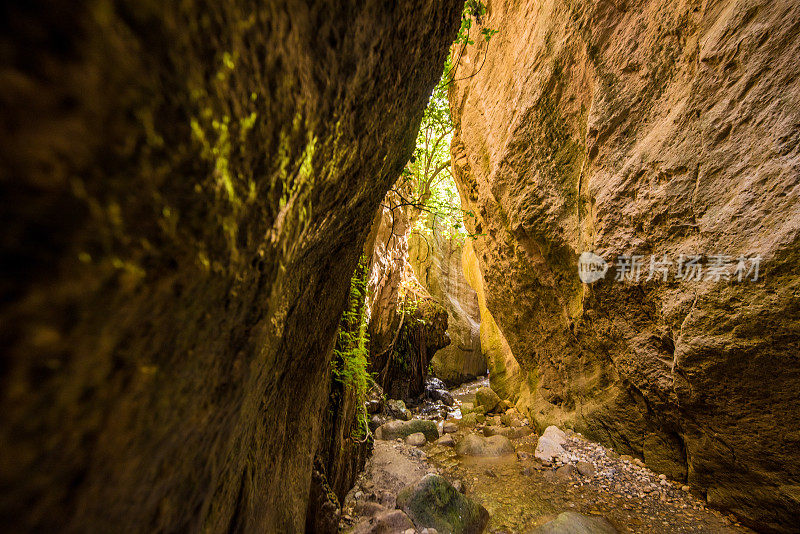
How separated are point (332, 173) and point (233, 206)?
0.55 metres

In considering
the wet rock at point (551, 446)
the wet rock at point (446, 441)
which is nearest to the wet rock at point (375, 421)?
the wet rock at point (446, 441)

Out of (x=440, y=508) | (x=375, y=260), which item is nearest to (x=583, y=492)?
(x=440, y=508)

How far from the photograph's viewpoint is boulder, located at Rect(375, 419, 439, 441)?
18.6ft

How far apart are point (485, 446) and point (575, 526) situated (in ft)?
8.10

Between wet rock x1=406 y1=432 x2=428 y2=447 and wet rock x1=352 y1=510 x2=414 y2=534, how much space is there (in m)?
2.64

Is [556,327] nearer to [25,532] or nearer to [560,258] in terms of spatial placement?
[560,258]

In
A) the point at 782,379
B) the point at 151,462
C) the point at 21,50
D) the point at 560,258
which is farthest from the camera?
the point at 560,258

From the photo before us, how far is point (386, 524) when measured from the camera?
2.82 metres

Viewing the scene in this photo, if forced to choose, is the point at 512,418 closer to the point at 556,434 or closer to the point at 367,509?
the point at 556,434

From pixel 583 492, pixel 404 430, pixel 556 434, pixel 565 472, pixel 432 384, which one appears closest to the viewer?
pixel 583 492

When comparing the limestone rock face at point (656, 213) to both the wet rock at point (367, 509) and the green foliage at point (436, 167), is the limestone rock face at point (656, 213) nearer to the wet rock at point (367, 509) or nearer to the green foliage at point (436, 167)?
the green foliage at point (436, 167)

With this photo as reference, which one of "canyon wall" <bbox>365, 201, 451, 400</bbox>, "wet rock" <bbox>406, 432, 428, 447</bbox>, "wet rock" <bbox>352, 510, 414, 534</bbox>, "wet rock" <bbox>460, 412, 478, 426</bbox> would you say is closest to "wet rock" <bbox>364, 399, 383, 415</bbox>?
"canyon wall" <bbox>365, 201, 451, 400</bbox>

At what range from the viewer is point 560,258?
15.4 ft

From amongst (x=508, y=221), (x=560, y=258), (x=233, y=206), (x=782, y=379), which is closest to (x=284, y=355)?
(x=233, y=206)
